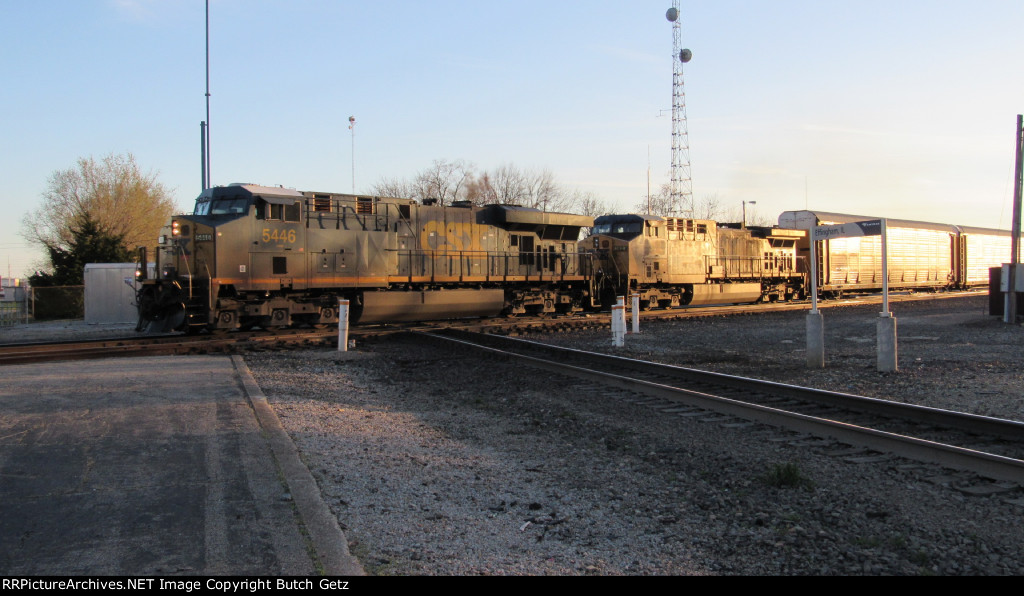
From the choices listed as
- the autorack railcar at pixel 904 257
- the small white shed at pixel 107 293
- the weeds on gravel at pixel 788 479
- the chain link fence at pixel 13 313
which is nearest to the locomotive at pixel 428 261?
the autorack railcar at pixel 904 257

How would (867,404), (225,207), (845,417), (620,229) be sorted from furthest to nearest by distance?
1. (620,229)
2. (225,207)
3. (867,404)
4. (845,417)

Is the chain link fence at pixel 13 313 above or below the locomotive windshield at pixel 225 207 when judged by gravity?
below

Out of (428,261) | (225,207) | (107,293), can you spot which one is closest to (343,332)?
(225,207)

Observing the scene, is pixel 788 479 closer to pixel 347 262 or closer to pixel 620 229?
pixel 347 262

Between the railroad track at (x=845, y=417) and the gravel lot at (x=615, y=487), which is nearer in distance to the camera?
the gravel lot at (x=615, y=487)

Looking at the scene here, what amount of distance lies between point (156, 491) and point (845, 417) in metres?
6.16

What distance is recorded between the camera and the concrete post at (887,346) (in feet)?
31.9

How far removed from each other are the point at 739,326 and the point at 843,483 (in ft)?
48.0

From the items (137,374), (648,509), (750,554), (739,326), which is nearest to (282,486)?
(648,509)

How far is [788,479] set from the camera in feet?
15.4

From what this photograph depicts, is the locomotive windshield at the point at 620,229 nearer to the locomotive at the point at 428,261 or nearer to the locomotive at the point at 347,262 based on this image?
the locomotive at the point at 428,261

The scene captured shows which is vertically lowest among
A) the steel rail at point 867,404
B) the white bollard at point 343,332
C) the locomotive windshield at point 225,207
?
the steel rail at point 867,404

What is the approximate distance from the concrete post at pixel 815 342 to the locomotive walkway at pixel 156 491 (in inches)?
318

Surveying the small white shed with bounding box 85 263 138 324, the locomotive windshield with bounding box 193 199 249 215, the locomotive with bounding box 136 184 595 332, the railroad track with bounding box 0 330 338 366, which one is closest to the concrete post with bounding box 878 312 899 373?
the railroad track with bounding box 0 330 338 366
